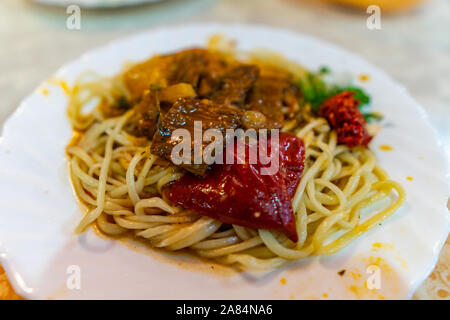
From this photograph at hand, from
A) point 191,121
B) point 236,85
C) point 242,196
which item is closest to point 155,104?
point 191,121

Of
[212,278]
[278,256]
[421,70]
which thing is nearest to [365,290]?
[278,256]

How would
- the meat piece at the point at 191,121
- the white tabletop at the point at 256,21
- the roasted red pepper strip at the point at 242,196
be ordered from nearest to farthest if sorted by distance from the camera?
the roasted red pepper strip at the point at 242,196, the meat piece at the point at 191,121, the white tabletop at the point at 256,21

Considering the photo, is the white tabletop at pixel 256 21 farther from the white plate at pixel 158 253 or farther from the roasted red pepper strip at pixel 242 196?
the roasted red pepper strip at pixel 242 196

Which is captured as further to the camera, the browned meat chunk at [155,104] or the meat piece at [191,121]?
the browned meat chunk at [155,104]

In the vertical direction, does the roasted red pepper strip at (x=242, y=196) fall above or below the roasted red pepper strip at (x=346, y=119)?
below

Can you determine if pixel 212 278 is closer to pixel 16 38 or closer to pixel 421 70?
pixel 421 70

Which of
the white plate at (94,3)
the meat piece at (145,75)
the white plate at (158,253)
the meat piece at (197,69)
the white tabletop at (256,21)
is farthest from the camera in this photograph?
the white plate at (94,3)

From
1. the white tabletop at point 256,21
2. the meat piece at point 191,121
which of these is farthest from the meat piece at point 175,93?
the white tabletop at point 256,21

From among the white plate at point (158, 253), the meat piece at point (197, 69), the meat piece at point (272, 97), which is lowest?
the white plate at point (158, 253)
